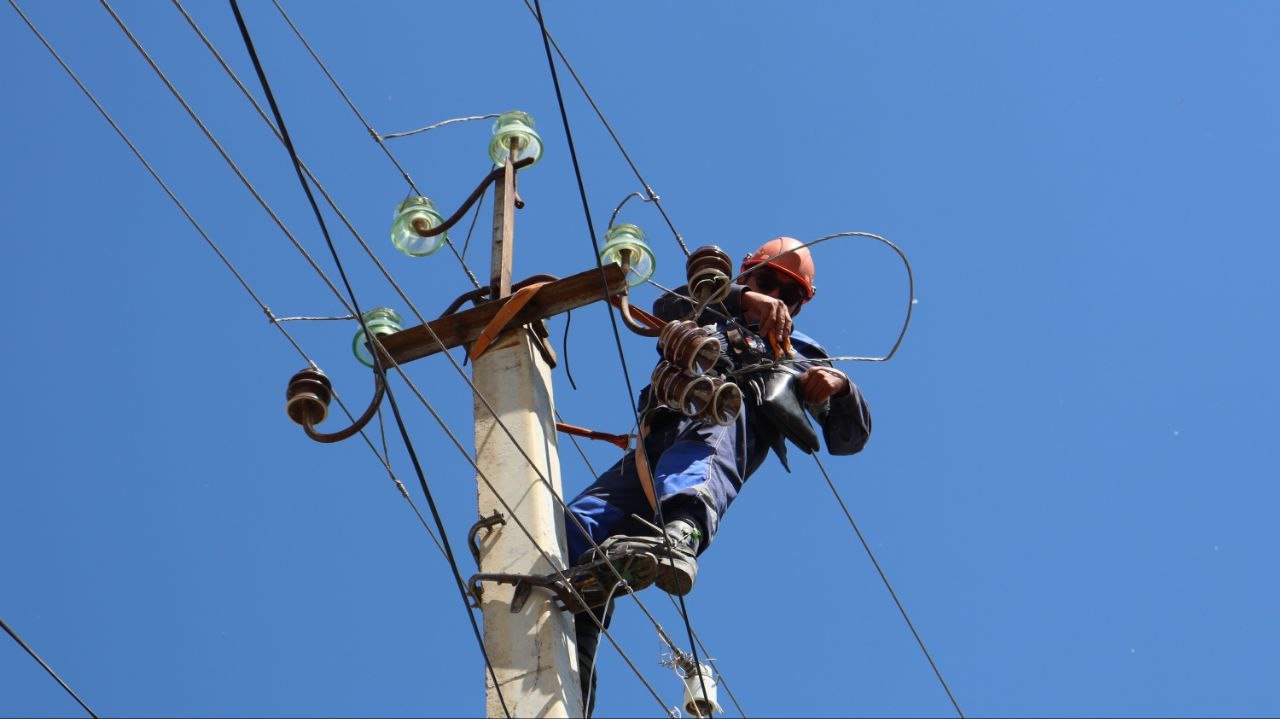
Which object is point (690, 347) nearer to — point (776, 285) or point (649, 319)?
point (649, 319)

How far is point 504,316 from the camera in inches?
228

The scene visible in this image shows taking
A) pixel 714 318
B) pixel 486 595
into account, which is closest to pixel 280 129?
pixel 486 595

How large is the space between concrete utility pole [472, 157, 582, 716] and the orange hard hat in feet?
4.77

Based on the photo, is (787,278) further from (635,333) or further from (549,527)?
(549,527)

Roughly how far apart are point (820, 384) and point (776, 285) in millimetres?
716

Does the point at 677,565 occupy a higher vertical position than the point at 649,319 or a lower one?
lower

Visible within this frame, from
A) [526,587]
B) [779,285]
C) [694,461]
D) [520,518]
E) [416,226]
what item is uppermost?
[779,285]

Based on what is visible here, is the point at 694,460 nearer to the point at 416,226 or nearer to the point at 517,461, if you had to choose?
the point at 517,461

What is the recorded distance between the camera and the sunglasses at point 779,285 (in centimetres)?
726

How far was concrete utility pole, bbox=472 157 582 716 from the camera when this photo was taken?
489 cm

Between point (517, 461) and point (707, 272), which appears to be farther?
point (707, 272)

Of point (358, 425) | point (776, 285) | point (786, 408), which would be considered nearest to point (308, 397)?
point (358, 425)

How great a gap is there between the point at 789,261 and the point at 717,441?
4.45 ft

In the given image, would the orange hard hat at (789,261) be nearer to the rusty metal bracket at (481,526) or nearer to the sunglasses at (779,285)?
the sunglasses at (779,285)
